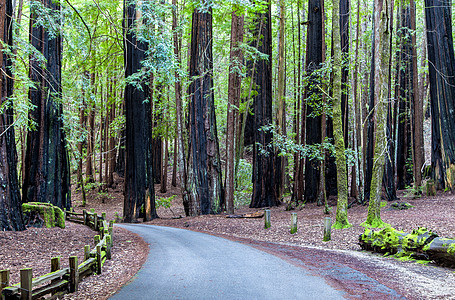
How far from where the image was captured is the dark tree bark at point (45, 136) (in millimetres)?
15438

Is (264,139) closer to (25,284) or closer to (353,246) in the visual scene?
(353,246)

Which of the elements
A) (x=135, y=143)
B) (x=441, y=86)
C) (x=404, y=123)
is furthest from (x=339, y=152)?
(x=404, y=123)

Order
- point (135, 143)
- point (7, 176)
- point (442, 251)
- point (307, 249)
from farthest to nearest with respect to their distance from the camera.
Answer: point (135, 143) < point (7, 176) < point (307, 249) < point (442, 251)

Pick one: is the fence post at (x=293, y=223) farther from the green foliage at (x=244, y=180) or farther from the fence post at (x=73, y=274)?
the green foliage at (x=244, y=180)

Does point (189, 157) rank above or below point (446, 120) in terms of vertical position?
below

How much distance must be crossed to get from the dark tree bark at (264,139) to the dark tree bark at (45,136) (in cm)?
993

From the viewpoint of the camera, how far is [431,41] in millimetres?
17453

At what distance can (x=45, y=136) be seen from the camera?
16.2 metres

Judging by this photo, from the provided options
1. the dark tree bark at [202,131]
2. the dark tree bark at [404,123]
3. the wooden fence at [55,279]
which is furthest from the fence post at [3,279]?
the dark tree bark at [404,123]

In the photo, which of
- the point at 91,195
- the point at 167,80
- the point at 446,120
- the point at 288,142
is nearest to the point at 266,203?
the point at 288,142

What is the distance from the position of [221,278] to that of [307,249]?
3930 mm

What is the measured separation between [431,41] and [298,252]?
1377cm

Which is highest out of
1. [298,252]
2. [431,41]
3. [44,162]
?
[431,41]

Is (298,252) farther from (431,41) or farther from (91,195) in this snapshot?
(91,195)
